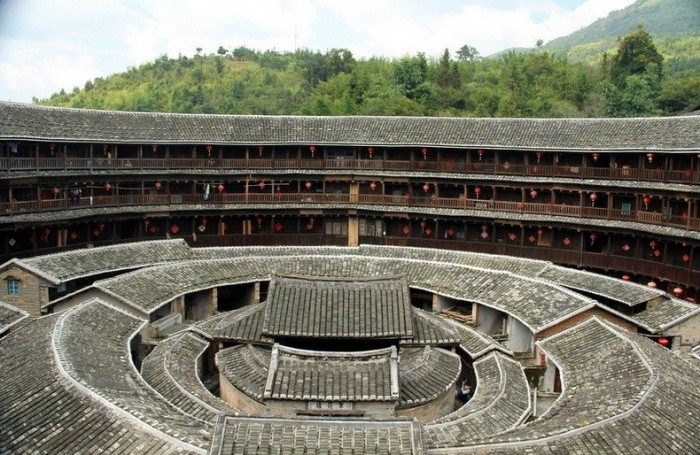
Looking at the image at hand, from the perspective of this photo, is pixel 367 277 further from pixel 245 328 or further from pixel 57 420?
pixel 57 420

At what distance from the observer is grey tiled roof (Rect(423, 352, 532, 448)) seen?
69.7ft

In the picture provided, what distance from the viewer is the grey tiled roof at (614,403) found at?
18656mm

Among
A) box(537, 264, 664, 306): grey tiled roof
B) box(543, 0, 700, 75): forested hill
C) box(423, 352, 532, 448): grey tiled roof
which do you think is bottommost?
box(423, 352, 532, 448): grey tiled roof

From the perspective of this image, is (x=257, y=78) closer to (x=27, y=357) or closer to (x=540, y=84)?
(x=540, y=84)

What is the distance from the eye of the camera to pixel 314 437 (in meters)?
16.8

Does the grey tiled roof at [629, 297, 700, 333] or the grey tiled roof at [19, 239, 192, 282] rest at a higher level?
the grey tiled roof at [19, 239, 192, 282]

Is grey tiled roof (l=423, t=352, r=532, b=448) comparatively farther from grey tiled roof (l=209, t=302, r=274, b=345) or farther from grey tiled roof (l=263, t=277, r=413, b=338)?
grey tiled roof (l=209, t=302, r=274, b=345)

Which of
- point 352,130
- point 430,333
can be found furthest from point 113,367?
point 352,130

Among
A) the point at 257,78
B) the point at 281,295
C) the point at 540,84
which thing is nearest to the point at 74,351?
the point at 281,295

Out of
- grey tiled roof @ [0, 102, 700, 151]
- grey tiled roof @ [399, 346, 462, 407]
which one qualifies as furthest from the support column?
grey tiled roof @ [399, 346, 462, 407]

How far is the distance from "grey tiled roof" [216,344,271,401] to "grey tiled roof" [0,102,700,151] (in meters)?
19.8

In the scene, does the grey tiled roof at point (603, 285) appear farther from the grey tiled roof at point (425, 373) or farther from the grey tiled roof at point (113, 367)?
the grey tiled roof at point (113, 367)

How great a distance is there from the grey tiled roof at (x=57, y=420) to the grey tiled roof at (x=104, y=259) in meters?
12.2

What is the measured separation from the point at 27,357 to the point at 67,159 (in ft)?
75.8
